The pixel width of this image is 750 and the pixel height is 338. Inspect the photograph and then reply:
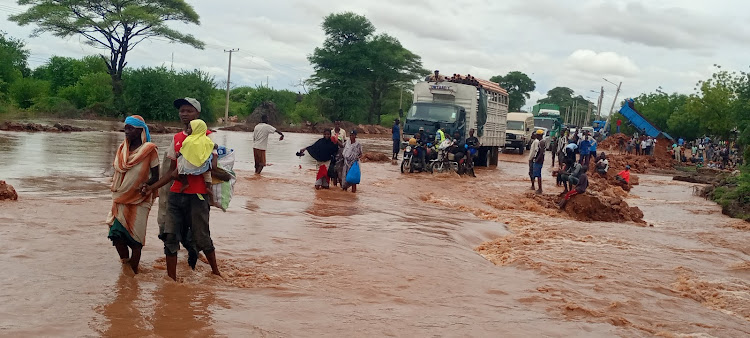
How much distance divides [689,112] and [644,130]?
7174 mm

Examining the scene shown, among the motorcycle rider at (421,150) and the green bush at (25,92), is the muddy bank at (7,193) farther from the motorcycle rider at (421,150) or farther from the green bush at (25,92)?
the green bush at (25,92)

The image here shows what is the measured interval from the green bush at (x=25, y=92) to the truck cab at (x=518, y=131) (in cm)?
2945

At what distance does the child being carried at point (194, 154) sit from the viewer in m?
5.68

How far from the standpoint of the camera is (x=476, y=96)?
2164cm

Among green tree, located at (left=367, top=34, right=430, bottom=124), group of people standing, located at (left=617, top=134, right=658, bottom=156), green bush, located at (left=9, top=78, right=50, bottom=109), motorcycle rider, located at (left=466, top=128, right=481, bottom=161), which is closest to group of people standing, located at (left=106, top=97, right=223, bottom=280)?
motorcycle rider, located at (left=466, top=128, right=481, bottom=161)

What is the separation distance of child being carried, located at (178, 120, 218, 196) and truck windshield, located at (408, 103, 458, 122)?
15329 mm

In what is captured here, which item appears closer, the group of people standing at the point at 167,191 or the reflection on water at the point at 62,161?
the group of people standing at the point at 167,191

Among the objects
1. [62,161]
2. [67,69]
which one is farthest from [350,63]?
[62,161]

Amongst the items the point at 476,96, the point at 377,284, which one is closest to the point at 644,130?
the point at 476,96

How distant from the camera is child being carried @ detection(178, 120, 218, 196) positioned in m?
5.68

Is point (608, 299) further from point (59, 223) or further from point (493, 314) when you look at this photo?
point (59, 223)

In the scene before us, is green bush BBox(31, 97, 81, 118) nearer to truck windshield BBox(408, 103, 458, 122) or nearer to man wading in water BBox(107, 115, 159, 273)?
truck windshield BBox(408, 103, 458, 122)

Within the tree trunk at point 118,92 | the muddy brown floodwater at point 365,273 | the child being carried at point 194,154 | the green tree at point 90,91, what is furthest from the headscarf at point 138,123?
the green tree at point 90,91

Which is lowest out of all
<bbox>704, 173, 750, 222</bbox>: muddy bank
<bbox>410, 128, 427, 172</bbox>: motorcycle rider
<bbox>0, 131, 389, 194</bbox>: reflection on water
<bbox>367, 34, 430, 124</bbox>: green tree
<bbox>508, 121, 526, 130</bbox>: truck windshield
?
<bbox>0, 131, 389, 194</bbox>: reflection on water
